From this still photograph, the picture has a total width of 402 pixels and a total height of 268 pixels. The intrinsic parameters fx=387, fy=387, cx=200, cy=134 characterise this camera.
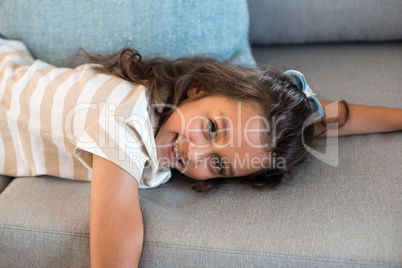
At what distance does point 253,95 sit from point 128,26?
17.6 inches

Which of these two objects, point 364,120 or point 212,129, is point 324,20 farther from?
point 212,129

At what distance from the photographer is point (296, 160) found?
3.21 ft

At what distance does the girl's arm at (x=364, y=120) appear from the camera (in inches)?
40.3

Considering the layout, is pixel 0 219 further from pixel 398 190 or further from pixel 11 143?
pixel 398 190

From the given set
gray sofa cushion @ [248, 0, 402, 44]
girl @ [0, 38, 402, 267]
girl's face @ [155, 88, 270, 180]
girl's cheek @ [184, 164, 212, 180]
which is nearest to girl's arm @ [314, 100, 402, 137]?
girl @ [0, 38, 402, 267]

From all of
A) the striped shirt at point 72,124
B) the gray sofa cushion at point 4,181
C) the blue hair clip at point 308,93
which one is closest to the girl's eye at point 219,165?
the striped shirt at point 72,124

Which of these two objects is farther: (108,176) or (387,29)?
(387,29)

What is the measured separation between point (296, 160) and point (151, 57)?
0.51 metres

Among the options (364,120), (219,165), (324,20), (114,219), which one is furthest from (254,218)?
(324,20)

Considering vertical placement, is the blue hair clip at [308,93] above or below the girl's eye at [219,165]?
above

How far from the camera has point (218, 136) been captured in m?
0.91

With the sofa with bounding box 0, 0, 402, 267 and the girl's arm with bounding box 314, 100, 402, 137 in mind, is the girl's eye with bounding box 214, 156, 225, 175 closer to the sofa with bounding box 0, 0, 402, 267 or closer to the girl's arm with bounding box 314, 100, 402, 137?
the sofa with bounding box 0, 0, 402, 267

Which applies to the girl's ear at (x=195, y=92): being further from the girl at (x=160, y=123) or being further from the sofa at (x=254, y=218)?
the sofa at (x=254, y=218)

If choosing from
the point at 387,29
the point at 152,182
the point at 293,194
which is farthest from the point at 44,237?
the point at 387,29
